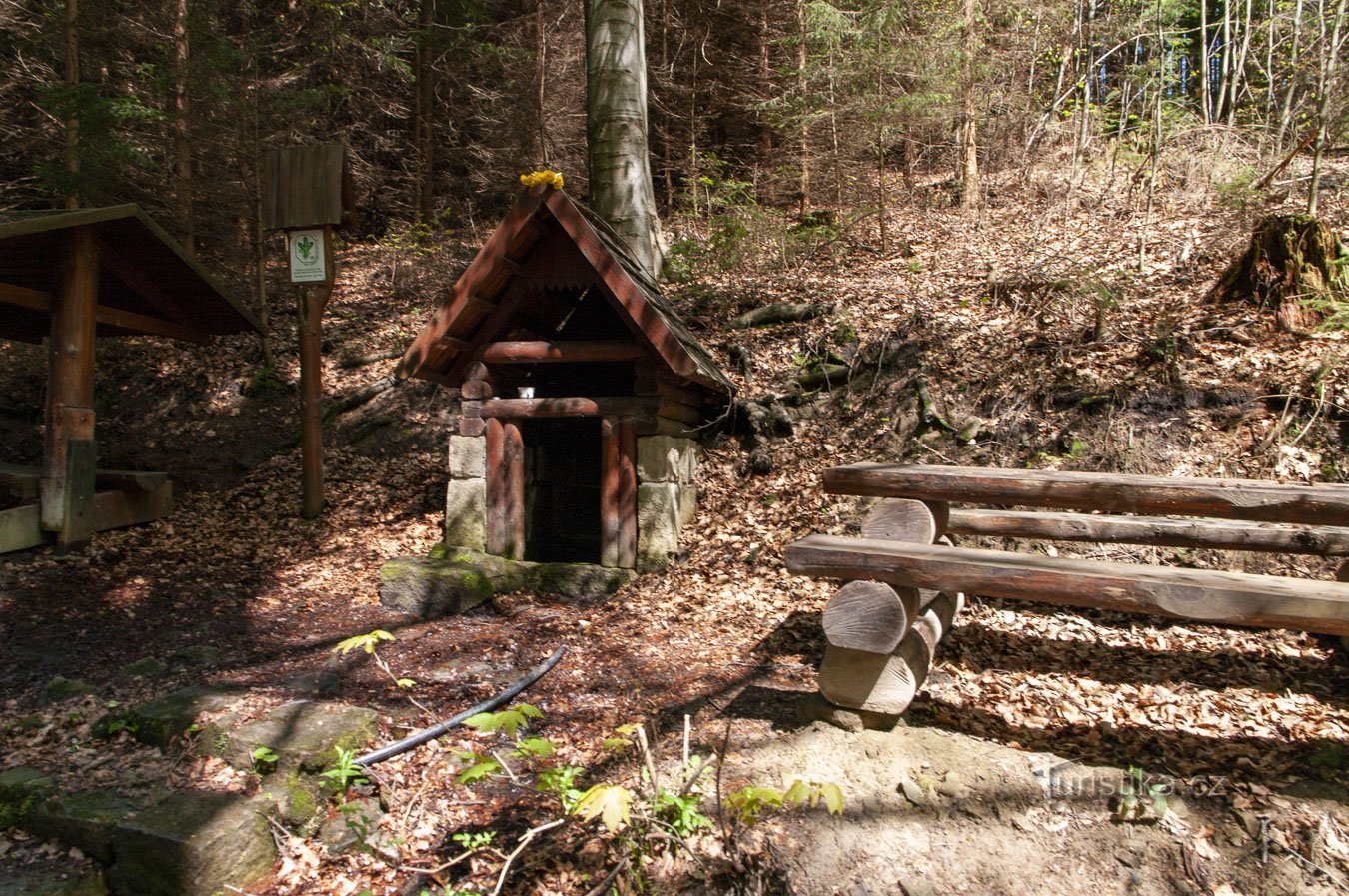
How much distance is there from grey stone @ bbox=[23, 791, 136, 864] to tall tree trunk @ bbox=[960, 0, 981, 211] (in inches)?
490

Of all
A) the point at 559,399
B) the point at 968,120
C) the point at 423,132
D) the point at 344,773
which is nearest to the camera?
the point at 344,773

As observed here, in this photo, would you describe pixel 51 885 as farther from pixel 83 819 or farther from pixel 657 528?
pixel 657 528

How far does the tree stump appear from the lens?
6.27 m

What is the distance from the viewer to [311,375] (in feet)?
24.4

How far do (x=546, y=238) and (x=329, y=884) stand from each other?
495cm

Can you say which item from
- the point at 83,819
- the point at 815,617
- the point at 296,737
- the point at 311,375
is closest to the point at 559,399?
the point at 311,375

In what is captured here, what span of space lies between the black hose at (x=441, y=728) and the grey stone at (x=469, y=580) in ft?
5.04

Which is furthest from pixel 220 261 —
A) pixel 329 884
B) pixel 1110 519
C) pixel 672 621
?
pixel 1110 519

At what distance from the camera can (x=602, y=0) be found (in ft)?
27.5

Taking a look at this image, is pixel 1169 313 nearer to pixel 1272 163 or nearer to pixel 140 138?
pixel 1272 163

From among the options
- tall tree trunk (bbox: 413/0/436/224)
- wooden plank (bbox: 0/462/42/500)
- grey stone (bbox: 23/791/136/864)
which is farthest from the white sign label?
tall tree trunk (bbox: 413/0/436/224)

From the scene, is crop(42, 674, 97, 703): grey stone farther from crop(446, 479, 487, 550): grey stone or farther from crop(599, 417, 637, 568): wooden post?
crop(599, 417, 637, 568): wooden post

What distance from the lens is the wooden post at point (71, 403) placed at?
6.64 m

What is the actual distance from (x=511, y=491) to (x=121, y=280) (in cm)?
484
